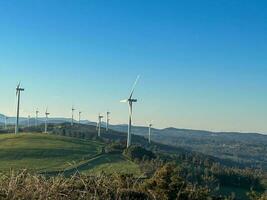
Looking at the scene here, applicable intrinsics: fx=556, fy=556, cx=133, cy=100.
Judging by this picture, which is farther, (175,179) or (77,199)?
(175,179)

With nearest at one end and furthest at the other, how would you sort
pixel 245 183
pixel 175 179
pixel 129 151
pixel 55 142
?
pixel 175 179 → pixel 245 183 → pixel 129 151 → pixel 55 142

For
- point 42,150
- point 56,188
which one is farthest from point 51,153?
point 56,188

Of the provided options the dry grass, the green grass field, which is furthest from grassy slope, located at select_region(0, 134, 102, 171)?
the dry grass

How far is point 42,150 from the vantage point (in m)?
165

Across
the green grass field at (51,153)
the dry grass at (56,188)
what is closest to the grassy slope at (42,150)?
the green grass field at (51,153)

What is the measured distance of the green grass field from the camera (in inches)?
5556

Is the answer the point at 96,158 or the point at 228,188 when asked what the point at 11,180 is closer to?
the point at 228,188

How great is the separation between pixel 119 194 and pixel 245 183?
444 ft

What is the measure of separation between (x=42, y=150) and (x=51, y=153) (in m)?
3.81

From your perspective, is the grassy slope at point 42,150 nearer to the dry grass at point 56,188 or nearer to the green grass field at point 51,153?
the green grass field at point 51,153

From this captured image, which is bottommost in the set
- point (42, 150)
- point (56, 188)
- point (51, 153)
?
point (51, 153)

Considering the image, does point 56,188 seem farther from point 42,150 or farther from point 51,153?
point 42,150

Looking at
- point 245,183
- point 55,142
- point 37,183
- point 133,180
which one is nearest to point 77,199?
point 37,183

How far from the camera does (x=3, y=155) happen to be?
153 metres
